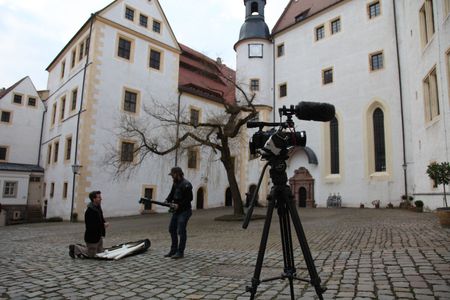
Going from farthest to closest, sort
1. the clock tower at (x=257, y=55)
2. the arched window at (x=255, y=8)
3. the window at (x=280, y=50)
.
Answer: the arched window at (x=255, y=8) < the window at (x=280, y=50) < the clock tower at (x=257, y=55)

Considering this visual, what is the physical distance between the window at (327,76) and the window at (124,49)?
15.3 m

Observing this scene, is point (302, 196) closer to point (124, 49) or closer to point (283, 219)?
point (124, 49)

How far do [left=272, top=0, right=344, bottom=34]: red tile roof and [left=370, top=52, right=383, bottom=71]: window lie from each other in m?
5.92

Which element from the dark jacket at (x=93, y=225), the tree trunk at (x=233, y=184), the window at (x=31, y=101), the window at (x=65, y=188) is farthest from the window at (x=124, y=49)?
the dark jacket at (x=93, y=225)

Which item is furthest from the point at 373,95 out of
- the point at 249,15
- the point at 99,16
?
the point at 99,16

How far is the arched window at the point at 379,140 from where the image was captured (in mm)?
24469

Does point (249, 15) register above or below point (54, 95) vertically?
above

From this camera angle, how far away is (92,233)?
709cm

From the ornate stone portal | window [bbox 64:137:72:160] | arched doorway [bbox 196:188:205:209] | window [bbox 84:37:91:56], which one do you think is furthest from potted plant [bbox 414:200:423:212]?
window [bbox 84:37:91:56]

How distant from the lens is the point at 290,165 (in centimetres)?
2938

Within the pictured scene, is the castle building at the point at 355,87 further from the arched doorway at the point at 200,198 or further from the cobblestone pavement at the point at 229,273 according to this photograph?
the cobblestone pavement at the point at 229,273

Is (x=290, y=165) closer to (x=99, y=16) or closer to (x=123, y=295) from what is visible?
(x=99, y=16)

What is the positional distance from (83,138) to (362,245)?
62.7 feet

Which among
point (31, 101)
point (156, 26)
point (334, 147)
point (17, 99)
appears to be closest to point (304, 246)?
point (334, 147)
